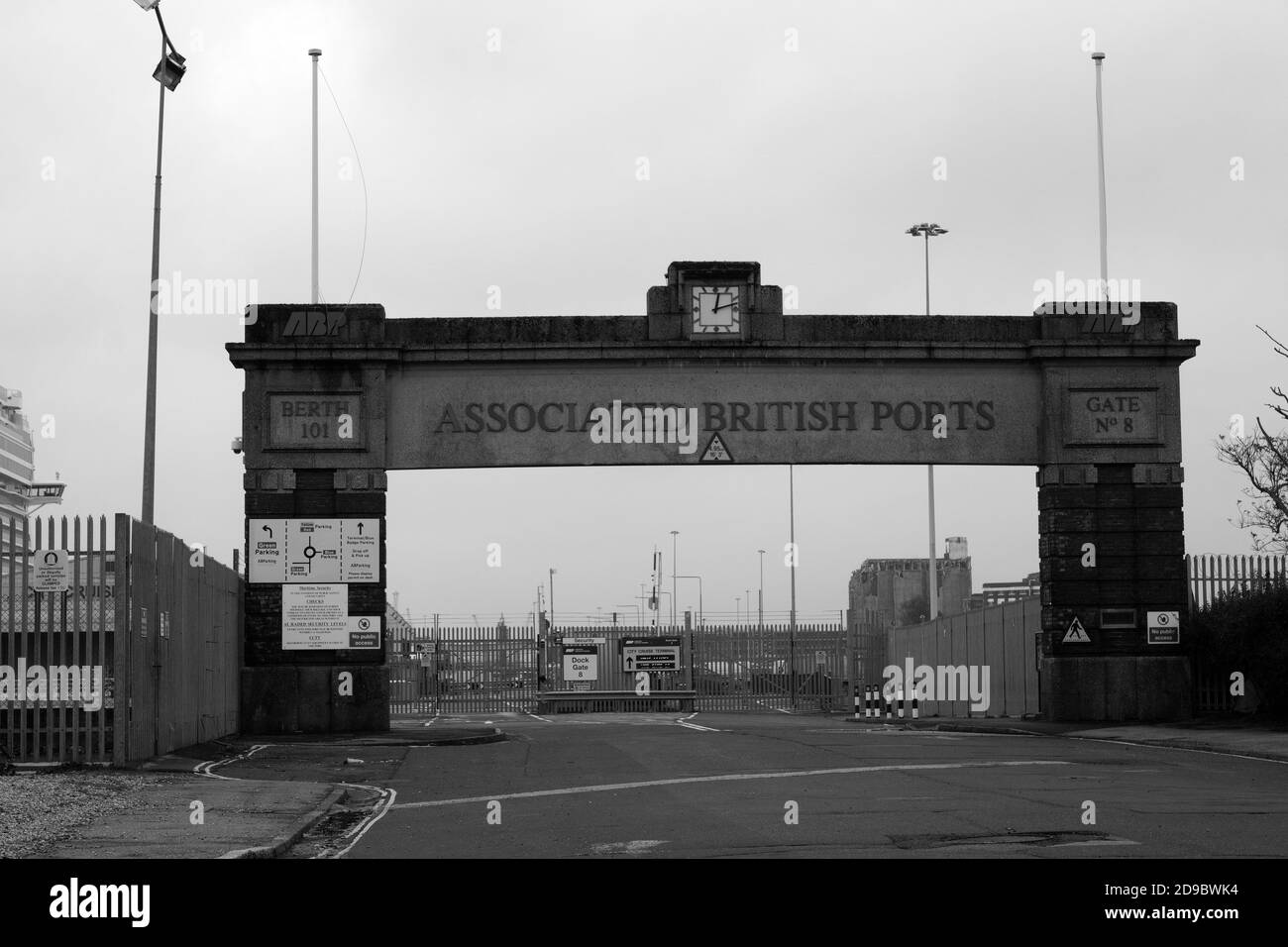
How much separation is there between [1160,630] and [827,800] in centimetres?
1567

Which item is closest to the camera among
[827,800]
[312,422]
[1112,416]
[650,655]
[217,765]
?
[827,800]

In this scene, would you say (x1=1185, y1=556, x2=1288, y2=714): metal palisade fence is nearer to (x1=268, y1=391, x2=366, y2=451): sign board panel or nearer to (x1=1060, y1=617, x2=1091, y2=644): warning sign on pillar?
(x1=1060, y1=617, x2=1091, y2=644): warning sign on pillar

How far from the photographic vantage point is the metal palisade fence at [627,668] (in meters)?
43.7

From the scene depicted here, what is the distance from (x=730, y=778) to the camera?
17.7m

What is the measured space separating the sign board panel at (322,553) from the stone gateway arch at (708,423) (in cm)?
4

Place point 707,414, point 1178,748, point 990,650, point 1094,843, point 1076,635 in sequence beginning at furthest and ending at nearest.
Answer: point 990,650 → point 707,414 → point 1076,635 → point 1178,748 → point 1094,843

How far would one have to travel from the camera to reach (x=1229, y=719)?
27391 millimetres

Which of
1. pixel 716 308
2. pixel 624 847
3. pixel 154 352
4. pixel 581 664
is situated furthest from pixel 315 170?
pixel 624 847

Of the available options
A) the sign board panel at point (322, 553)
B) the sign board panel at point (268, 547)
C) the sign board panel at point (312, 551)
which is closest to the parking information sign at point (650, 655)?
the sign board panel at point (322, 553)

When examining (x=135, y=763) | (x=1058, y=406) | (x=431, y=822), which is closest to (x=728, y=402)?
(x=1058, y=406)

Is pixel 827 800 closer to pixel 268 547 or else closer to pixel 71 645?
pixel 71 645

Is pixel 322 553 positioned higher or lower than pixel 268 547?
lower

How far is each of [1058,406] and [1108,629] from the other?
3.93 meters
